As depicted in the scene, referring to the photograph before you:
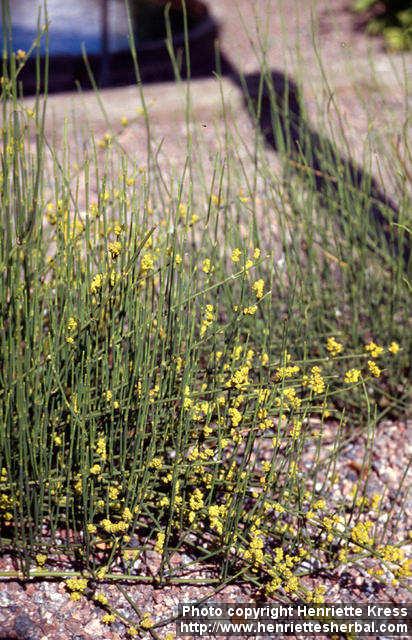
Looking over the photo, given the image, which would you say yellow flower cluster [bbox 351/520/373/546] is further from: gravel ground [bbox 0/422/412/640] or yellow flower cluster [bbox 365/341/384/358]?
Answer: yellow flower cluster [bbox 365/341/384/358]

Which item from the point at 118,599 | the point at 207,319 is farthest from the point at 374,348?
the point at 118,599

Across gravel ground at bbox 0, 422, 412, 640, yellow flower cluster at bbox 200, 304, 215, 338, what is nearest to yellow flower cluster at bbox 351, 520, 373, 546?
gravel ground at bbox 0, 422, 412, 640

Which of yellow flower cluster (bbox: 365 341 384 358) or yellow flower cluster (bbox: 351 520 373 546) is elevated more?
yellow flower cluster (bbox: 365 341 384 358)

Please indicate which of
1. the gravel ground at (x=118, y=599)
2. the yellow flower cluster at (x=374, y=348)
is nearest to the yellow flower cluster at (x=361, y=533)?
the gravel ground at (x=118, y=599)

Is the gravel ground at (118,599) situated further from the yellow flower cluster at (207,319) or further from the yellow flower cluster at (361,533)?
the yellow flower cluster at (207,319)

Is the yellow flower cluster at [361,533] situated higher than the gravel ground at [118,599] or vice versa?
the yellow flower cluster at [361,533]

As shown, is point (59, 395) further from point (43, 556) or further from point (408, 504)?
point (408, 504)

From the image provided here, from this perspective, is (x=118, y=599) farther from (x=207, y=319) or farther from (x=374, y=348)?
(x=374, y=348)

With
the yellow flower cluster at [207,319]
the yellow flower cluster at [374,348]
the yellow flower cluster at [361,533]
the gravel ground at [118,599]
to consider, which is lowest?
the gravel ground at [118,599]

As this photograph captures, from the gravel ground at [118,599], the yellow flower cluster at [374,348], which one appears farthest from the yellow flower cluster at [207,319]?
Result: the gravel ground at [118,599]

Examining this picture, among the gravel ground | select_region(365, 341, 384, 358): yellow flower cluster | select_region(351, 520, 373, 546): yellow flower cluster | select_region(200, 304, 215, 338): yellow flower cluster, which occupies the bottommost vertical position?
the gravel ground

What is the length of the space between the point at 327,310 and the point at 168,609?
114cm

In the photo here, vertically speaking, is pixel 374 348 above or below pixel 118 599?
above

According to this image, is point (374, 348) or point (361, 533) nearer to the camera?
point (361, 533)
